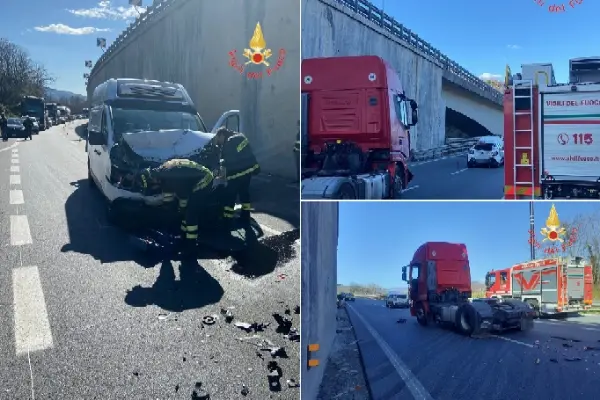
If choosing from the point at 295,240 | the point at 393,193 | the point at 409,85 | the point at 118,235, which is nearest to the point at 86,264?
the point at 118,235

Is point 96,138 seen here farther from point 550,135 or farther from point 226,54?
point 550,135

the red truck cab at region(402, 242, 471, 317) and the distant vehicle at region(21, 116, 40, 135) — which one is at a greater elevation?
the distant vehicle at region(21, 116, 40, 135)

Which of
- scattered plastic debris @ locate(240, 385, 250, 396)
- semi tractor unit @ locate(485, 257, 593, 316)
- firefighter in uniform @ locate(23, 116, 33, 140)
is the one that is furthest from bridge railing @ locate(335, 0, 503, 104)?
scattered plastic debris @ locate(240, 385, 250, 396)

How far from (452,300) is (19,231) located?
1.57 metres

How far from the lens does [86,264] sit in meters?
2.05

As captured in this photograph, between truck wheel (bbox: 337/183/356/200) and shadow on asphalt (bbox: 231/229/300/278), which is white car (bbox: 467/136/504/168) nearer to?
truck wheel (bbox: 337/183/356/200)

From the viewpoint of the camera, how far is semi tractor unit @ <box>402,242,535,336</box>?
2164mm

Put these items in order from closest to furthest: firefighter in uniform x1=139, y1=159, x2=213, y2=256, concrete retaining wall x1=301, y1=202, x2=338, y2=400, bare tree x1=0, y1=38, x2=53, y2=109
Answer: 1. bare tree x1=0, y1=38, x2=53, y2=109
2. firefighter in uniform x1=139, y1=159, x2=213, y2=256
3. concrete retaining wall x1=301, y1=202, x2=338, y2=400

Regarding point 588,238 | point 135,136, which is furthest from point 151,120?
point 588,238

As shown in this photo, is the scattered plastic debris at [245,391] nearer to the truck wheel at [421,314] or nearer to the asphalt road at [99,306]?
the asphalt road at [99,306]

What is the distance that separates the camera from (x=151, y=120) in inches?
83.4

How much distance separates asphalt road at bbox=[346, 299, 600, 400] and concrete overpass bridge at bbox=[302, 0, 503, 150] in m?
0.80

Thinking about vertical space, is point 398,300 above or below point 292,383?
above

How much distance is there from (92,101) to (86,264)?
1.87 feet
